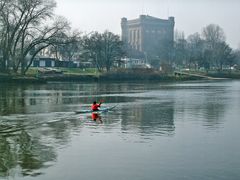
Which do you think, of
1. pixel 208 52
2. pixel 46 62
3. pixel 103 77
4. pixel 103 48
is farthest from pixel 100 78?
pixel 208 52

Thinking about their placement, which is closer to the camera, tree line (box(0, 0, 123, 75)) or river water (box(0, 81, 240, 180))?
river water (box(0, 81, 240, 180))

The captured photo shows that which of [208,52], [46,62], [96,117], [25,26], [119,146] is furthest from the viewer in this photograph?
[208,52]

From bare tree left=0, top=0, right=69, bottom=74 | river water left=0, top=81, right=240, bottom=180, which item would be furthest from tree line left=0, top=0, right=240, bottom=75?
river water left=0, top=81, right=240, bottom=180

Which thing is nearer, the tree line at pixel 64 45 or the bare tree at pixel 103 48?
the tree line at pixel 64 45

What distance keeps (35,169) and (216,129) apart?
14659 mm

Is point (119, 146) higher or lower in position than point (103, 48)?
lower

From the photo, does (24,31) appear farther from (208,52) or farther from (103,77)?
(208,52)

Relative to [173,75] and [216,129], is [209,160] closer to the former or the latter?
[216,129]

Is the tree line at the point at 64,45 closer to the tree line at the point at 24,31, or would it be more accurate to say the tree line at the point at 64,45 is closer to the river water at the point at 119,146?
the tree line at the point at 24,31

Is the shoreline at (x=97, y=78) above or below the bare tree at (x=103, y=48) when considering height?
below

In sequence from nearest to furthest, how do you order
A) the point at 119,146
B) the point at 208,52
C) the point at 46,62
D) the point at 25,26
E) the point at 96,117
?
1. the point at 119,146
2. the point at 96,117
3. the point at 25,26
4. the point at 46,62
5. the point at 208,52

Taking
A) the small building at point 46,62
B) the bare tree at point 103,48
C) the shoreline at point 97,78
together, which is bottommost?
the shoreline at point 97,78

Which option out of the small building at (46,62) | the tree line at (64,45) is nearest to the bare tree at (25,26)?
the tree line at (64,45)

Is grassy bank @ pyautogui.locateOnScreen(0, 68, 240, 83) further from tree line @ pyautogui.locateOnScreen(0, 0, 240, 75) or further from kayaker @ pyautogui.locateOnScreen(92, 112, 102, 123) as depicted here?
kayaker @ pyautogui.locateOnScreen(92, 112, 102, 123)
